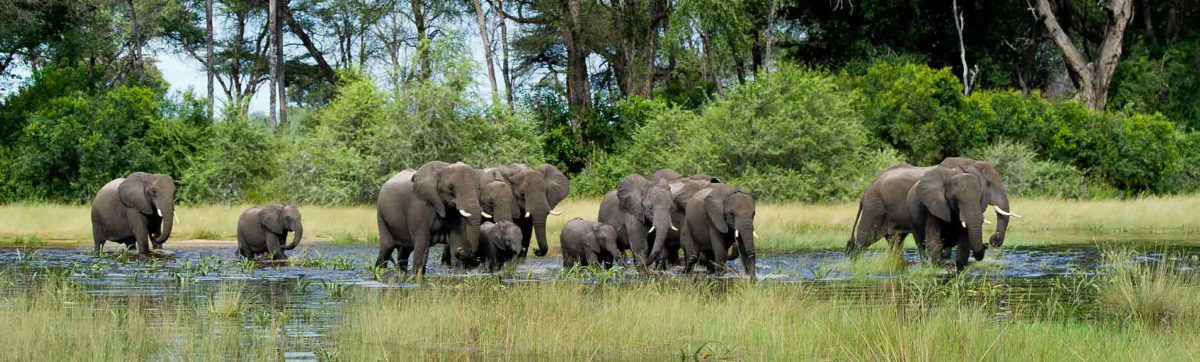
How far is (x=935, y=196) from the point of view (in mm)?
18625

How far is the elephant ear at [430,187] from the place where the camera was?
55.6ft

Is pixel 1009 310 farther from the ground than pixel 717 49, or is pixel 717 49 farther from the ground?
pixel 717 49

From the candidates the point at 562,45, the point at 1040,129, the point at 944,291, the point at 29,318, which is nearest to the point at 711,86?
the point at 562,45

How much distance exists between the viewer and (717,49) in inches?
1991

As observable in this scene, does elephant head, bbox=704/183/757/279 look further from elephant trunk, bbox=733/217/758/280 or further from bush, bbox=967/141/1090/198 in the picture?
bush, bbox=967/141/1090/198

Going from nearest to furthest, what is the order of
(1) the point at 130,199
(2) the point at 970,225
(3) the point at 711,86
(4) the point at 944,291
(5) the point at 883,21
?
(4) the point at 944,291, (2) the point at 970,225, (1) the point at 130,199, (5) the point at 883,21, (3) the point at 711,86

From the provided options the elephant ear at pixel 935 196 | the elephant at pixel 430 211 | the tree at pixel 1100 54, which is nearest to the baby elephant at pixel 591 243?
the elephant at pixel 430 211

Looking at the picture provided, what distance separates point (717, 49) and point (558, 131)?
703cm

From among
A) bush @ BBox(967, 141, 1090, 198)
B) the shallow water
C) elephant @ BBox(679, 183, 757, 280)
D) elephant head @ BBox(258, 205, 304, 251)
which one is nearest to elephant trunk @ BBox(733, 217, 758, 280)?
elephant @ BBox(679, 183, 757, 280)

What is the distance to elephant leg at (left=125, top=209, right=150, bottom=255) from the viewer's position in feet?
73.9

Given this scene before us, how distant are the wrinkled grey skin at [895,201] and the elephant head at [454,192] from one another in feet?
20.9

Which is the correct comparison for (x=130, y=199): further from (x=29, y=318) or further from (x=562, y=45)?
(x=562, y=45)

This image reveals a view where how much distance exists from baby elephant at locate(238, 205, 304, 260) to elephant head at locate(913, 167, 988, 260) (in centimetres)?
961

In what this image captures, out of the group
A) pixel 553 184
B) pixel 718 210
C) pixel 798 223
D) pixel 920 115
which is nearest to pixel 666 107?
pixel 920 115
